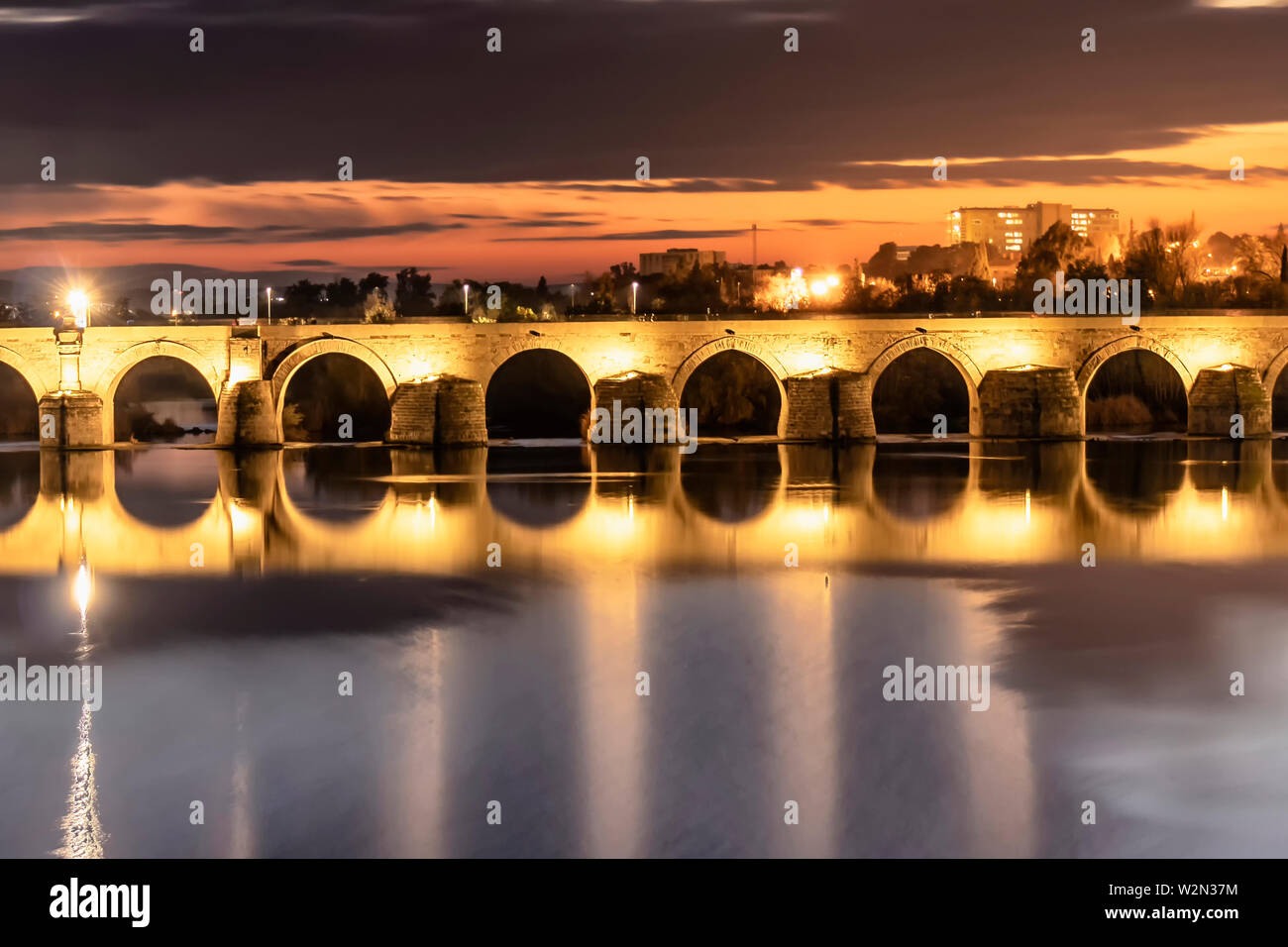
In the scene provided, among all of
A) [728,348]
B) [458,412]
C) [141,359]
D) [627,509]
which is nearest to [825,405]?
[728,348]

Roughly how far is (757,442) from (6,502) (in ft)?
71.7

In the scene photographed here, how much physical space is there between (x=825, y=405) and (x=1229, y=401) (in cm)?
1222

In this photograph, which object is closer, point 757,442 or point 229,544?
point 229,544

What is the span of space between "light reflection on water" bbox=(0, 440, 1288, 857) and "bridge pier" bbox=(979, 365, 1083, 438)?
12855 millimetres

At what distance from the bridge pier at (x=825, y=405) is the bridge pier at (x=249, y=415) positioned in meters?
14.7

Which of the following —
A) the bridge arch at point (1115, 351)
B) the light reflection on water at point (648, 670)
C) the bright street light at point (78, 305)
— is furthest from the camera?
the bridge arch at point (1115, 351)

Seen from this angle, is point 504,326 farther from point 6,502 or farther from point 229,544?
point 229,544

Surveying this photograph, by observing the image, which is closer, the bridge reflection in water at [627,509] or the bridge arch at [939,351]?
the bridge reflection in water at [627,509]

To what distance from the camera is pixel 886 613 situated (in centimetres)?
1795

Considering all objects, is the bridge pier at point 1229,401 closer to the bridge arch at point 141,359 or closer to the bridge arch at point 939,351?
the bridge arch at point 939,351

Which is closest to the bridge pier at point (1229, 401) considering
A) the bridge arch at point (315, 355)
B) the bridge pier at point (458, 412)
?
the bridge pier at point (458, 412)

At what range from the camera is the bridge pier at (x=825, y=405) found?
135 feet

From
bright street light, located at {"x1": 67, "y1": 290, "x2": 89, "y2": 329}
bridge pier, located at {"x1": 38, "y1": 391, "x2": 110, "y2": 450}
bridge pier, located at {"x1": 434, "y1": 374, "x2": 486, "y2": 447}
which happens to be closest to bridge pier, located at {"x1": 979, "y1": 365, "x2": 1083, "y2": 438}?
bridge pier, located at {"x1": 434, "y1": 374, "x2": 486, "y2": 447}

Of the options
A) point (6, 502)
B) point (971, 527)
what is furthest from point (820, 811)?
point (6, 502)
